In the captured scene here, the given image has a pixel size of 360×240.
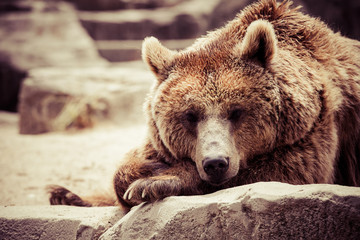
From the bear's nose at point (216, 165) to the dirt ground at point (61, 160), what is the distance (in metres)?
1.31

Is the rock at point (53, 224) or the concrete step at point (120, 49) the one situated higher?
the concrete step at point (120, 49)

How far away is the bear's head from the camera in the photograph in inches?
122

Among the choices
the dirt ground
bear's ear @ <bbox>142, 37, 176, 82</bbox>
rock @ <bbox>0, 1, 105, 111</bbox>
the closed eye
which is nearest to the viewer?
the closed eye

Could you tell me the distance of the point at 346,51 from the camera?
12.4 ft

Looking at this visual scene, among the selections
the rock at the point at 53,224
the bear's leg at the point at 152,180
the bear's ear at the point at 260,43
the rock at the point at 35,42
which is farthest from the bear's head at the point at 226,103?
the rock at the point at 35,42

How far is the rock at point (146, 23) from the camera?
48.2 feet

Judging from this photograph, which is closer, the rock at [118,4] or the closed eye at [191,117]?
the closed eye at [191,117]

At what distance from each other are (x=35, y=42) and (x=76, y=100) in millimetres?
4170

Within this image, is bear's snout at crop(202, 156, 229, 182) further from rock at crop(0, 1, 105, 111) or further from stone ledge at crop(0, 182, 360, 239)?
rock at crop(0, 1, 105, 111)

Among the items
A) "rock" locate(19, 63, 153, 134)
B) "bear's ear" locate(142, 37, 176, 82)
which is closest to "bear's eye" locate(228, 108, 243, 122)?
"bear's ear" locate(142, 37, 176, 82)

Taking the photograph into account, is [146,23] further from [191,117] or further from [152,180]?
[152,180]

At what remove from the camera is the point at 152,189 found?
9.35 ft

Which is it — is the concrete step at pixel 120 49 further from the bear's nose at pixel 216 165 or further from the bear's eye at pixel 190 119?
the bear's nose at pixel 216 165

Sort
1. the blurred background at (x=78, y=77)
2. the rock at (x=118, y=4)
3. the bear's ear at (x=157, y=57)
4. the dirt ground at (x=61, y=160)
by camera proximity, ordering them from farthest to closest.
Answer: the rock at (x=118, y=4), the blurred background at (x=78, y=77), the dirt ground at (x=61, y=160), the bear's ear at (x=157, y=57)
